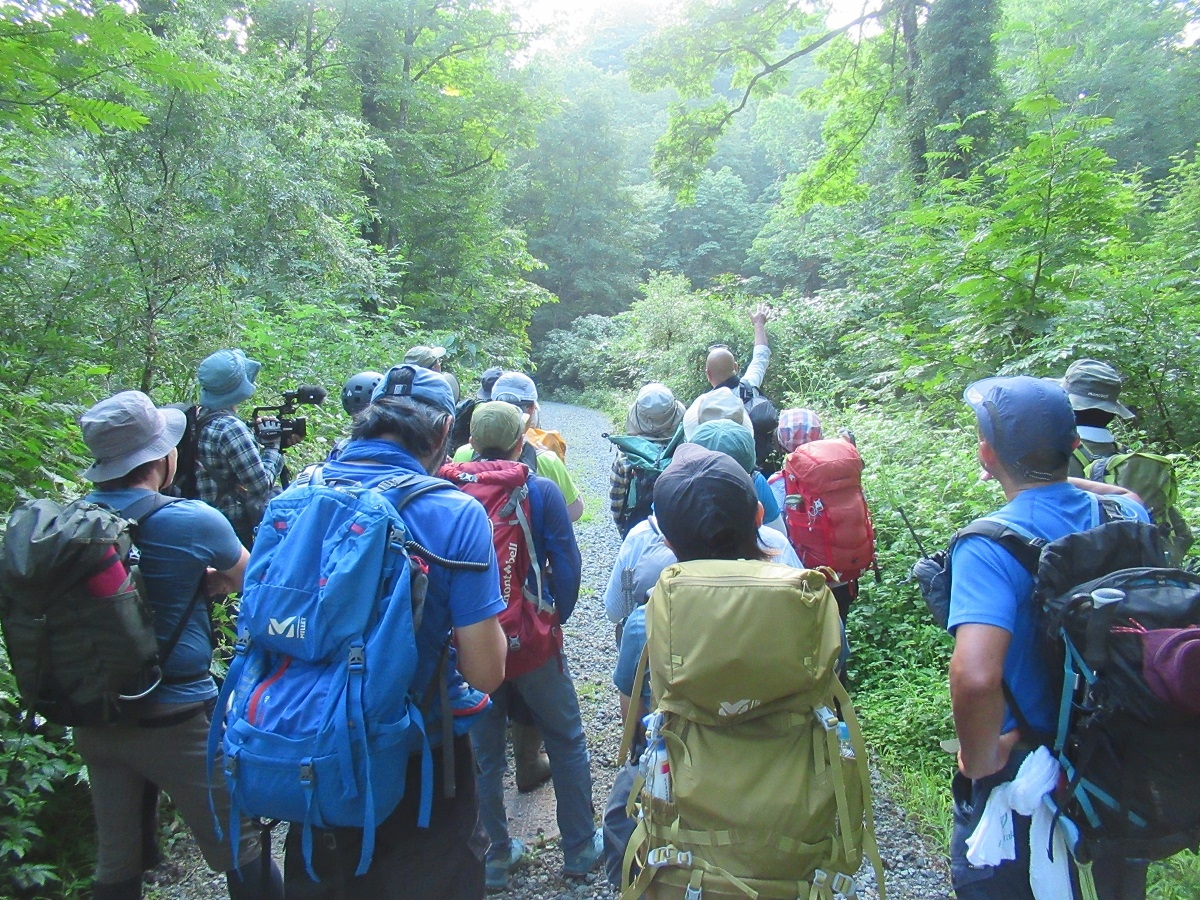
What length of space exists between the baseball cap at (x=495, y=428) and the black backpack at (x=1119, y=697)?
1.98 m

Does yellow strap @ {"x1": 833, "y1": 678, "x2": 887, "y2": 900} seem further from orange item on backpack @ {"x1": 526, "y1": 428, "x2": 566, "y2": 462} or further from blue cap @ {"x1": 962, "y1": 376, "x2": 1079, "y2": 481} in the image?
orange item on backpack @ {"x1": 526, "y1": 428, "x2": 566, "y2": 462}

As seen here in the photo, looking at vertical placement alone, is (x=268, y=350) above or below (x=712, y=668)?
above

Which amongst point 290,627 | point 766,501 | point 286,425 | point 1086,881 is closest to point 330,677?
point 290,627

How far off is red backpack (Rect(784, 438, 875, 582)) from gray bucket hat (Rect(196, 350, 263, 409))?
9.86ft

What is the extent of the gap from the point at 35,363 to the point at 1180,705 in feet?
18.6

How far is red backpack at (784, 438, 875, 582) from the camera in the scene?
11.6 ft

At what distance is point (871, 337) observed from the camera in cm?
984

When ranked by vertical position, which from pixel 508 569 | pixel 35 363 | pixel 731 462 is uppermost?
pixel 35 363

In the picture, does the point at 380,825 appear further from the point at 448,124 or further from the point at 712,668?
the point at 448,124

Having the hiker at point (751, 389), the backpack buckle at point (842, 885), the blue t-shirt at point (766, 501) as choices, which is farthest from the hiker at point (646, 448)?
the backpack buckle at point (842, 885)

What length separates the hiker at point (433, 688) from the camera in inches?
70.6

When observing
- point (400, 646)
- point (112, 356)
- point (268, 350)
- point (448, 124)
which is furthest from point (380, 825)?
point (448, 124)

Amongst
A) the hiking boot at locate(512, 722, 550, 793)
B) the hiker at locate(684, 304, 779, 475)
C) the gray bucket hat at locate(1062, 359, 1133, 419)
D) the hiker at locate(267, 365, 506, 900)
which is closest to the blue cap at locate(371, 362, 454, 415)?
the hiker at locate(267, 365, 506, 900)

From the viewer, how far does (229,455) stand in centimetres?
367
